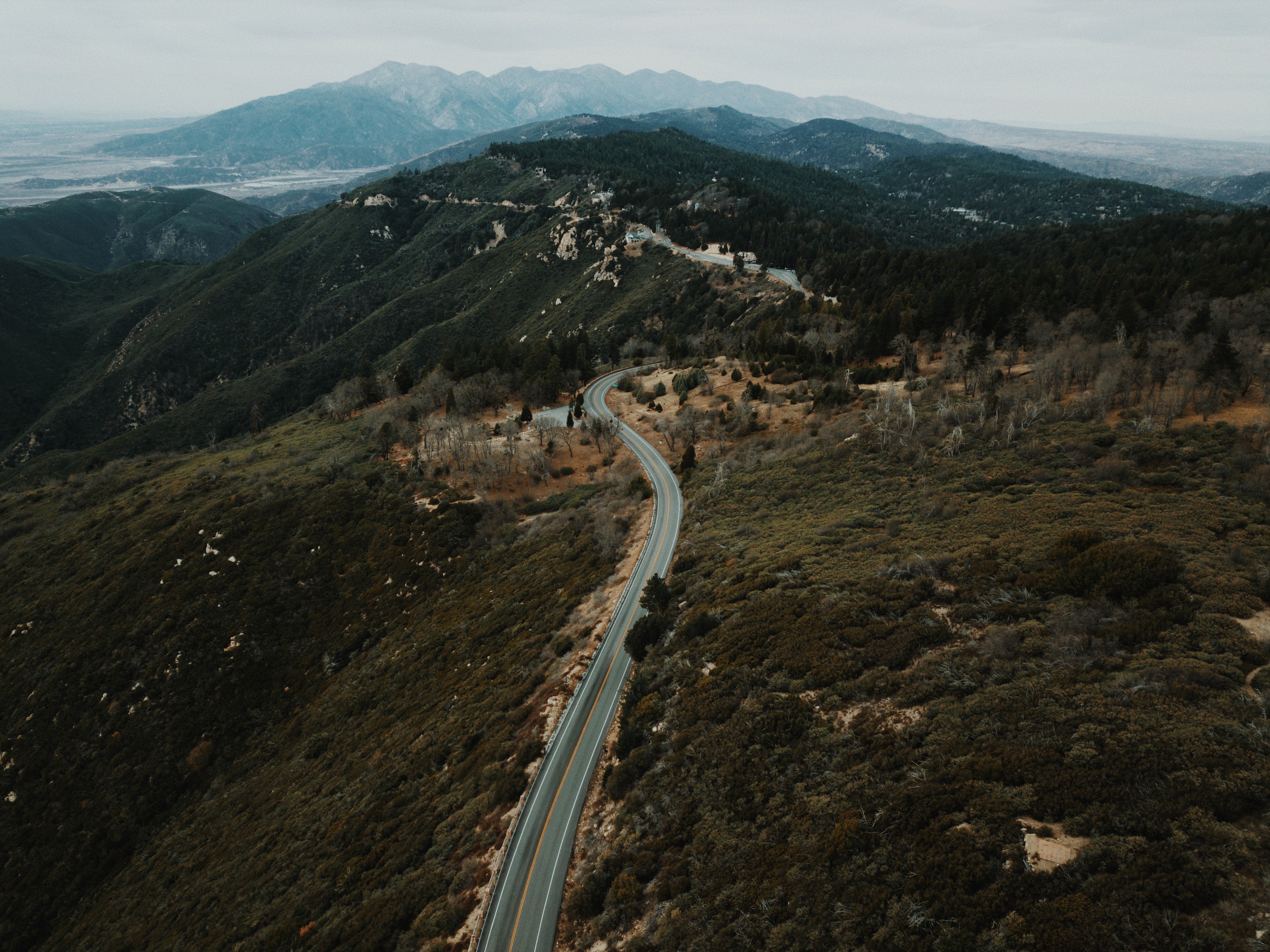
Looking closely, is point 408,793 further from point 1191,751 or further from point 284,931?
point 1191,751

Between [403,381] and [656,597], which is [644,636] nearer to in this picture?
[656,597]

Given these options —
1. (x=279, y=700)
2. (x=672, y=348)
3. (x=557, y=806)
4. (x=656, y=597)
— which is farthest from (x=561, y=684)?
(x=672, y=348)

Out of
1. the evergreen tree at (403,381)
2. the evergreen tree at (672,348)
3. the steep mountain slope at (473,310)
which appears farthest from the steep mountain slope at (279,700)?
the steep mountain slope at (473,310)

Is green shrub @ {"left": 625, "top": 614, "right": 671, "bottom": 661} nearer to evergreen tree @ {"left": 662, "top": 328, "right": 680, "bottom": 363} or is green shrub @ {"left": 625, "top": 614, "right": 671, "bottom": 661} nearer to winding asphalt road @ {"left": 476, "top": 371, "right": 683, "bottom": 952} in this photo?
winding asphalt road @ {"left": 476, "top": 371, "right": 683, "bottom": 952}

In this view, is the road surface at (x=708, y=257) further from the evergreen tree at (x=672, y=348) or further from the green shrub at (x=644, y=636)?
the green shrub at (x=644, y=636)

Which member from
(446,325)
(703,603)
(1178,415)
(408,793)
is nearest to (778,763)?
(703,603)

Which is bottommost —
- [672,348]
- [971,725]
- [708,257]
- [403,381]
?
[403,381]
